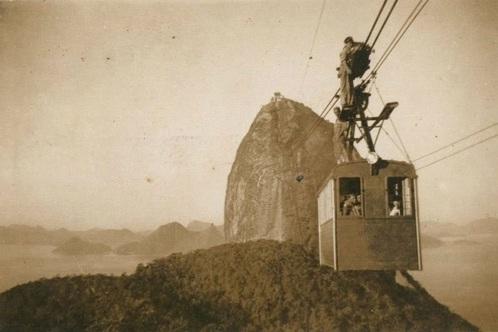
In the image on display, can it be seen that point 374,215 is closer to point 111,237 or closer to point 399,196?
point 399,196

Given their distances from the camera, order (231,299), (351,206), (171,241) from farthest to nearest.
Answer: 1. (171,241)
2. (231,299)
3. (351,206)

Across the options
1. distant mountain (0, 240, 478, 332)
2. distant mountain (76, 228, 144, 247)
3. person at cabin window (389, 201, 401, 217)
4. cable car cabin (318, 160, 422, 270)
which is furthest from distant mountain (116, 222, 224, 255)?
person at cabin window (389, 201, 401, 217)

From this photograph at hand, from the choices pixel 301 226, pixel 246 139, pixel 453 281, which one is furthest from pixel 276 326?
pixel 453 281

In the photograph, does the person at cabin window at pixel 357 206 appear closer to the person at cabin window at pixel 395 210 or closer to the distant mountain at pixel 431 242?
the person at cabin window at pixel 395 210

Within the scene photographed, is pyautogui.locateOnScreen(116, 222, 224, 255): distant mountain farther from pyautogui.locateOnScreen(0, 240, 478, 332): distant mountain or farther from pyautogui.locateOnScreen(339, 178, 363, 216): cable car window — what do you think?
pyautogui.locateOnScreen(339, 178, 363, 216): cable car window

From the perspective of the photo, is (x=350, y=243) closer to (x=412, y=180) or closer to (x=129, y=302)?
(x=412, y=180)

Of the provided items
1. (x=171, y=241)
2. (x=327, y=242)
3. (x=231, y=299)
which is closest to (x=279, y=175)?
(x=231, y=299)

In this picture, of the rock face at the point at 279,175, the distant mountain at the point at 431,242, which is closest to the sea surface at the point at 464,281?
the distant mountain at the point at 431,242
